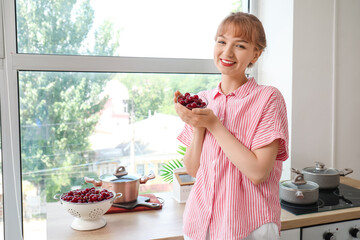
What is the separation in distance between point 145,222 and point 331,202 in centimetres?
95

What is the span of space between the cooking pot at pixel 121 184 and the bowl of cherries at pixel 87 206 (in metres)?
0.15

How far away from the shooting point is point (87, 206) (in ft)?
4.90

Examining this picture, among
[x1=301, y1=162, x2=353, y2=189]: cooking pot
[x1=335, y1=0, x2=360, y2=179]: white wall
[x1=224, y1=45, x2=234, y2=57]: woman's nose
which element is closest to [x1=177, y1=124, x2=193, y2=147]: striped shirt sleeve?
[x1=224, y1=45, x2=234, y2=57]: woman's nose

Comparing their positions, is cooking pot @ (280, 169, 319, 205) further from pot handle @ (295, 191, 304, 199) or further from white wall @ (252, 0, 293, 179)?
white wall @ (252, 0, 293, 179)

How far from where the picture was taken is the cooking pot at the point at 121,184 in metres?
1.76

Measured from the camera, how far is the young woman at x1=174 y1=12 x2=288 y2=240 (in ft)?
3.84

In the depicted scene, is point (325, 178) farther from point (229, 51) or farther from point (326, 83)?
point (229, 51)

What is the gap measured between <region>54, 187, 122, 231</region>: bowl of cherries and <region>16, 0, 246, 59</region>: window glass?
83 centimetres

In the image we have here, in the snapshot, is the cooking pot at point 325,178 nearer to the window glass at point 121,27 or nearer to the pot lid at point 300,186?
the pot lid at point 300,186

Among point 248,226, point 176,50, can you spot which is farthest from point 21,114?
point 248,226

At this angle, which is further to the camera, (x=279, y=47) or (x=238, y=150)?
(x=279, y=47)

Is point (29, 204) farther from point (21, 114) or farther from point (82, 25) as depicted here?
point (82, 25)

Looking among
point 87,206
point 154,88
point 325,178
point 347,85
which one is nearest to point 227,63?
point 87,206

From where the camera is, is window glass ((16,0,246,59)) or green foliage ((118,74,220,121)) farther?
green foliage ((118,74,220,121))
